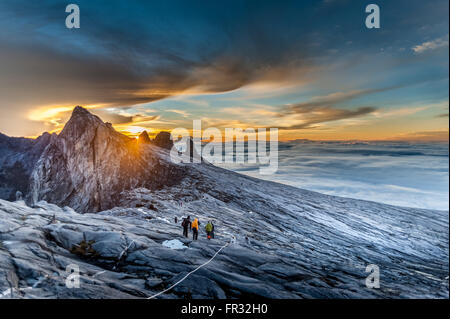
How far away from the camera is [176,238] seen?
18.3 metres

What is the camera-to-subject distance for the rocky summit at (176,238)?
1275cm

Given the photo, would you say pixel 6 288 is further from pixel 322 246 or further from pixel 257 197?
pixel 257 197

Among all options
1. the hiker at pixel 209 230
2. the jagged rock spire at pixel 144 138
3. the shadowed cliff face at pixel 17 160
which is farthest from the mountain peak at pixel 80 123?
the shadowed cliff face at pixel 17 160

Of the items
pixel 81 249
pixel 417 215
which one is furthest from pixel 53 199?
pixel 417 215

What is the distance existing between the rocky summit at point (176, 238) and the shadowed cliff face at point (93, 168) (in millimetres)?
257

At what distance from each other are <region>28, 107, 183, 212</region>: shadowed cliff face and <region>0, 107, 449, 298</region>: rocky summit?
0.26 metres

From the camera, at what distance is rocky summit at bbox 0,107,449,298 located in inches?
502

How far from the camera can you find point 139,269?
45.1 feet

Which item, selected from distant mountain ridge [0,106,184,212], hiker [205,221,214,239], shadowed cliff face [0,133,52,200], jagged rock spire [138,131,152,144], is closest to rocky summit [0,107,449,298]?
distant mountain ridge [0,106,184,212]

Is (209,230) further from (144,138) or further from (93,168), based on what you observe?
(144,138)

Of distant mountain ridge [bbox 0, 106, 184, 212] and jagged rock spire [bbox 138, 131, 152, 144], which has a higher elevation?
jagged rock spire [bbox 138, 131, 152, 144]

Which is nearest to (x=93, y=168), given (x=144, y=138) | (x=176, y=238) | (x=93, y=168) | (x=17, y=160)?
(x=93, y=168)

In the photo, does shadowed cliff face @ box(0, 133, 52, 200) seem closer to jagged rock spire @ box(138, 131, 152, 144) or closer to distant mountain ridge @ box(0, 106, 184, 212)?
distant mountain ridge @ box(0, 106, 184, 212)
